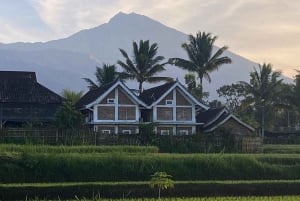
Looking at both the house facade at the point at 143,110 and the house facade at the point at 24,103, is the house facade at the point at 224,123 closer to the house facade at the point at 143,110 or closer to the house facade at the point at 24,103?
the house facade at the point at 143,110

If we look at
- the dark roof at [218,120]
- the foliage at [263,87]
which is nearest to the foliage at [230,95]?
the foliage at [263,87]

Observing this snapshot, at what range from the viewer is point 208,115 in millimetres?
43812

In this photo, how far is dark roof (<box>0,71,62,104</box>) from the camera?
39094mm

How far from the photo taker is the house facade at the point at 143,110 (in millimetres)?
36844

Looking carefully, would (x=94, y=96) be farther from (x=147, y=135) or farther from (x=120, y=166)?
(x=120, y=166)

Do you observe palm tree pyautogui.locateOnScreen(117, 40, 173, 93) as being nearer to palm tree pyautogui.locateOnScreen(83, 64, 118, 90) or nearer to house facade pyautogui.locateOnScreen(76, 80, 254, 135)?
palm tree pyautogui.locateOnScreen(83, 64, 118, 90)

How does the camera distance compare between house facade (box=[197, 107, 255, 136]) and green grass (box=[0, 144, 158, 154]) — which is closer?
green grass (box=[0, 144, 158, 154])

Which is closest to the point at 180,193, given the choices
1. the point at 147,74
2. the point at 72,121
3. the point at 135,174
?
the point at 135,174

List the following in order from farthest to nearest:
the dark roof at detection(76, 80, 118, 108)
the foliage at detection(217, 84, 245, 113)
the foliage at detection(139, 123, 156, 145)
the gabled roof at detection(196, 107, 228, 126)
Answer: the foliage at detection(217, 84, 245, 113) < the gabled roof at detection(196, 107, 228, 126) < the dark roof at detection(76, 80, 118, 108) < the foliage at detection(139, 123, 156, 145)

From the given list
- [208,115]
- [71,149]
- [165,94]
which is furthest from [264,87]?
[71,149]

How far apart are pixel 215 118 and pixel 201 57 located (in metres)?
9.66

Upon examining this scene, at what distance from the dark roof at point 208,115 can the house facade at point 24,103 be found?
11470 millimetres

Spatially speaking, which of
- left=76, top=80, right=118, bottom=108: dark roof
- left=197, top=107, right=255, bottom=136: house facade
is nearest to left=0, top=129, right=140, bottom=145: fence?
left=76, top=80, right=118, bottom=108: dark roof

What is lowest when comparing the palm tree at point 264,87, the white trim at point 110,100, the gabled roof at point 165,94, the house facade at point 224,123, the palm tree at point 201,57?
the house facade at point 224,123
